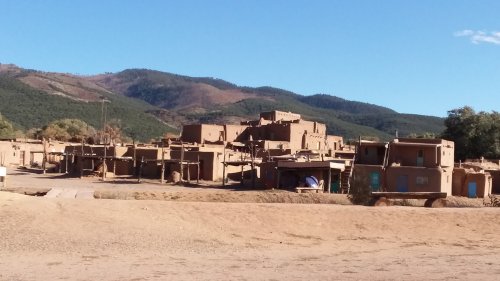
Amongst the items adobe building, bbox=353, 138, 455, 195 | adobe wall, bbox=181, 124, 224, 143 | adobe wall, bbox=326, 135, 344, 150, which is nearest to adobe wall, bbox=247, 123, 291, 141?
adobe wall, bbox=181, 124, 224, 143

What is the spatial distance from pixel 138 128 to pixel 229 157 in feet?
206

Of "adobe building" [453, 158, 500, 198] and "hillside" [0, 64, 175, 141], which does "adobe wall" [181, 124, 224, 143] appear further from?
"hillside" [0, 64, 175, 141]

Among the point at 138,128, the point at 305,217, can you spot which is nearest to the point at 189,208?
the point at 305,217

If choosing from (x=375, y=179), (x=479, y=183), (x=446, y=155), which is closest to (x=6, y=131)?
(x=375, y=179)

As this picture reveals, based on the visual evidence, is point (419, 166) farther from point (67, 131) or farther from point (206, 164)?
point (67, 131)

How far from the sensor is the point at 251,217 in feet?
61.6

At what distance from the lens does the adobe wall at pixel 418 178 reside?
36.2m

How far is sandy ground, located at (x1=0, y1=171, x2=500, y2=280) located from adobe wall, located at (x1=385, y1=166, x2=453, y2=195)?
45.6 ft

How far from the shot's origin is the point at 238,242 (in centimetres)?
1609

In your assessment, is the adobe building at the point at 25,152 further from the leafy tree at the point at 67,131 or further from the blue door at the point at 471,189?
the blue door at the point at 471,189

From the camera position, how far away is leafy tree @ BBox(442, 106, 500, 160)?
5766 centimetres

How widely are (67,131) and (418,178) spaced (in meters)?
50.4

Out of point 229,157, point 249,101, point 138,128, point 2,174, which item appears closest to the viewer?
point 2,174

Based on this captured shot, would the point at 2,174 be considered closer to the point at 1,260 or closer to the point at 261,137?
the point at 1,260
